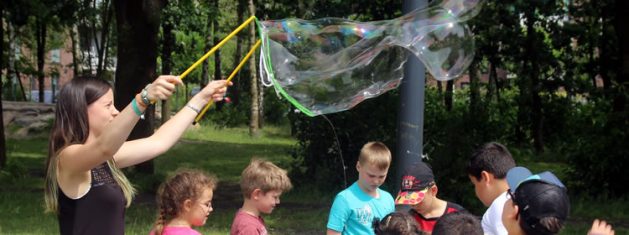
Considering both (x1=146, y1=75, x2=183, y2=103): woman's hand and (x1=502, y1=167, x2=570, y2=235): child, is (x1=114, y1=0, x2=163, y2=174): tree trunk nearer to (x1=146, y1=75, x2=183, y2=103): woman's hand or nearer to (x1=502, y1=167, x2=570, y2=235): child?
(x1=146, y1=75, x2=183, y2=103): woman's hand

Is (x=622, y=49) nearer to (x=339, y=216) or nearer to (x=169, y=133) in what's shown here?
(x=339, y=216)

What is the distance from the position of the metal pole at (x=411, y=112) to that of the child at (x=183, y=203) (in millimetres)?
2329

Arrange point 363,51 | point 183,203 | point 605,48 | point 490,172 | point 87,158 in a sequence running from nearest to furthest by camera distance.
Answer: point 87,158 < point 183,203 < point 490,172 < point 363,51 < point 605,48

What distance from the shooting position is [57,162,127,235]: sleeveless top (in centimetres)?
348

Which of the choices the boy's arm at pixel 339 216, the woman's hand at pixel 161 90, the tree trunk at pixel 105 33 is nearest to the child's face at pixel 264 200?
the boy's arm at pixel 339 216

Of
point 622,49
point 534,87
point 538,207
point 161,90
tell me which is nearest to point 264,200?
point 161,90

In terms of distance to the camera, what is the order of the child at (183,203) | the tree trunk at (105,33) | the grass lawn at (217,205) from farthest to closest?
the tree trunk at (105,33), the grass lawn at (217,205), the child at (183,203)

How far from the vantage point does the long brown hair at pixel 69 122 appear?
3.51 m

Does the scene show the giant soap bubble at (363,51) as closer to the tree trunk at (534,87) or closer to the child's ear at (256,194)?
the child's ear at (256,194)

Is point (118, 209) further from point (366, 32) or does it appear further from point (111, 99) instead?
point (366, 32)

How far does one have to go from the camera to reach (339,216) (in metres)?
5.30

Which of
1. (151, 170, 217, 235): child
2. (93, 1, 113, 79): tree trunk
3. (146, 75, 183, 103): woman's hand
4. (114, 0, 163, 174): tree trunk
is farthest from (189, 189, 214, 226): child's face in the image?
(93, 1, 113, 79): tree trunk

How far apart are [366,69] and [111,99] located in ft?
9.56

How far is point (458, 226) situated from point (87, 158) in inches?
58.1
